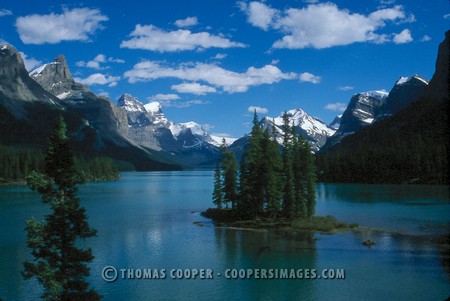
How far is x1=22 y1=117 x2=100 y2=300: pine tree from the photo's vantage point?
2936cm

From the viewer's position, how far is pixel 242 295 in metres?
41.9

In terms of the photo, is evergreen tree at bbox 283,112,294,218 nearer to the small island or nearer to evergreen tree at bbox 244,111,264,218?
the small island

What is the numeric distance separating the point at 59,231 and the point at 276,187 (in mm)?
55737

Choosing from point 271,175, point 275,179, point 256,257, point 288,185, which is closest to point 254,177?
point 271,175

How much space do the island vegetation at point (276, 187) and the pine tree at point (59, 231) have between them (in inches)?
1998

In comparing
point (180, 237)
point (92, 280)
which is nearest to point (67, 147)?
point (92, 280)

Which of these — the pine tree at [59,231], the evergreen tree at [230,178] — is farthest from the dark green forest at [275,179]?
the pine tree at [59,231]

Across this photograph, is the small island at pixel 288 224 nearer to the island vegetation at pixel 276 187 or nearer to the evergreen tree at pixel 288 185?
the island vegetation at pixel 276 187

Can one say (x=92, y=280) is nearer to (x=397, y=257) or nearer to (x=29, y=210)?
(x=397, y=257)

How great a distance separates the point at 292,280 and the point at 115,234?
37.4 m

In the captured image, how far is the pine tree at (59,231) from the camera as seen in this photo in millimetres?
29359

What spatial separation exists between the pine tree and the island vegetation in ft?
166

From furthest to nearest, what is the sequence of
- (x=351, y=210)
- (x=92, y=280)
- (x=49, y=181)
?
(x=351, y=210)
(x=92, y=280)
(x=49, y=181)

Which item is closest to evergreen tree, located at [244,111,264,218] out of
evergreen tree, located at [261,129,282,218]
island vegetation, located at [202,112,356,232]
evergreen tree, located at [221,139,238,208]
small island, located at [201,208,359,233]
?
island vegetation, located at [202,112,356,232]
